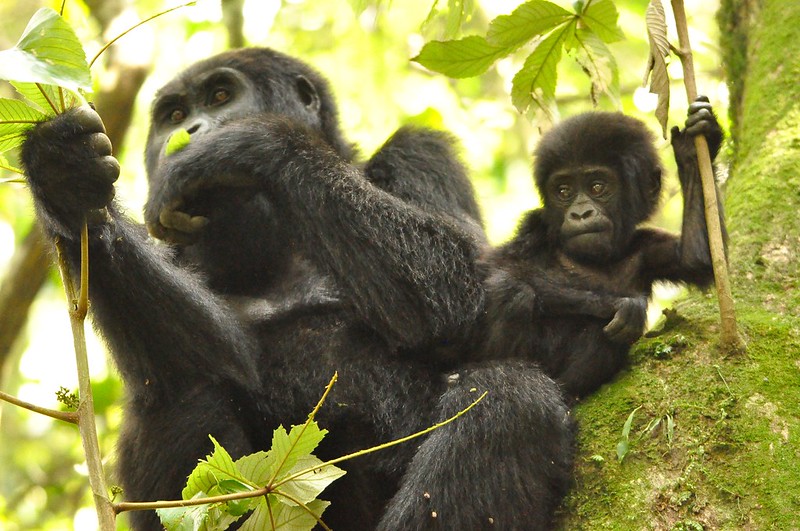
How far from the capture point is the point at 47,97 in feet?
8.75

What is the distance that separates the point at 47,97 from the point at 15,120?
0.50 ft

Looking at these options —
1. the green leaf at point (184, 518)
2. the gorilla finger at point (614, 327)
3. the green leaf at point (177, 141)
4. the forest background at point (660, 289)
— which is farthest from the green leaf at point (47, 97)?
the gorilla finger at point (614, 327)

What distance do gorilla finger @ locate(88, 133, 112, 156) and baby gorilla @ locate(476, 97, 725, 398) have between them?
1550 millimetres

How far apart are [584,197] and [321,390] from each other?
1.32 meters

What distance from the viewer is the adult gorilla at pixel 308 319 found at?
291cm

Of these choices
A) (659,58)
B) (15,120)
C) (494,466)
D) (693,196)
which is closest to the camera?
(15,120)

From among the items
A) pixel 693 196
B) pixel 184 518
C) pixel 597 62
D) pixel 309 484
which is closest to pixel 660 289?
pixel 693 196

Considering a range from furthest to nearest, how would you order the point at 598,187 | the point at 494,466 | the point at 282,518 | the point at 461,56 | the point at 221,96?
the point at 221,96
the point at 598,187
the point at 461,56
the point at 494,466
the point at 282,518

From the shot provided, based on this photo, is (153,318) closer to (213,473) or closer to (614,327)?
(213,473)

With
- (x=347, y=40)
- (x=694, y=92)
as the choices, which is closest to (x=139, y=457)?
(x=694, y=92)

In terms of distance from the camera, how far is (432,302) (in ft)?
11.4

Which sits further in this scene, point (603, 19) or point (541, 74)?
Answer: point (541, 74)

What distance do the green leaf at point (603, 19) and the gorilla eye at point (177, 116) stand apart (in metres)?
2.09

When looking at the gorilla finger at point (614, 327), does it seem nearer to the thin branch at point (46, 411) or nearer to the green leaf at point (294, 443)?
the green leaf at point (294, 443)
